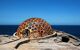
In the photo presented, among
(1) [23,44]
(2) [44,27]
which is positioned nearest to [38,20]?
(2) [44,27]

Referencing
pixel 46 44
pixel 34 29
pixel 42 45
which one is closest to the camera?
pixel 42 45

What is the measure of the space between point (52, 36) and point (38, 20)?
3534mm

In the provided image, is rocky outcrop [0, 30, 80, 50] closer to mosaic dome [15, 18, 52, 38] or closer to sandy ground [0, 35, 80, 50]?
sandy ground [0, 35, 80, 50]

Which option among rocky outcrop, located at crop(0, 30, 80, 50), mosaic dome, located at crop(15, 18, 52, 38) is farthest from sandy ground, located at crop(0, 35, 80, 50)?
mosaic dome, located at crop(15, 18, 52, 38)

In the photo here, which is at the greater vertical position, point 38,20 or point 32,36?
point 38,20

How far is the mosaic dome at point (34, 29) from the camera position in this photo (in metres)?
33.7

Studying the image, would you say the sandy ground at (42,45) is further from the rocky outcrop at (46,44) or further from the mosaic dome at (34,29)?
the mosaic dome at (34,29)

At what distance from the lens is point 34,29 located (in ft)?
111

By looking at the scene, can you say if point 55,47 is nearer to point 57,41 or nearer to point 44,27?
point 57,41

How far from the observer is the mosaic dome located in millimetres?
33688

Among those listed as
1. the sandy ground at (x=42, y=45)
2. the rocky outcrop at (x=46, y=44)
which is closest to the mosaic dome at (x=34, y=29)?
the rocky outcrop at (x=46, y=44)

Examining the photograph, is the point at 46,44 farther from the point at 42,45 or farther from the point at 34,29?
the point at 34,29

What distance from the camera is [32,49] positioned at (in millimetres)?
28031

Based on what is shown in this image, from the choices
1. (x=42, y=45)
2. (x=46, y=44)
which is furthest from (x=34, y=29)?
(x=42, y=45)
